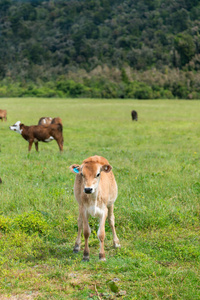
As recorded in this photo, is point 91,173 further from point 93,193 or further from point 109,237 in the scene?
point 109,237

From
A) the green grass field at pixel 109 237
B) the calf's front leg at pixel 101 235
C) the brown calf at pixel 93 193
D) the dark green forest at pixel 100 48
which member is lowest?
the green grass field at pixel 109 237

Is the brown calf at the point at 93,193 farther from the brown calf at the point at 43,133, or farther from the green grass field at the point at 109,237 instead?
the brown calf at the point at 43,133

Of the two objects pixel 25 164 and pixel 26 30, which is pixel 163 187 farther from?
pixel 26 30

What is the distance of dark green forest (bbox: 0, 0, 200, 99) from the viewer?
259 feet

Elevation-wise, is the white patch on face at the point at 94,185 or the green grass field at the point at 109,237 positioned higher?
the white patch on face at the point at 94,185

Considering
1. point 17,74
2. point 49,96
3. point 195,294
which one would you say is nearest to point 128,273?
point 195,294

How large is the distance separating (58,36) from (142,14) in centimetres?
2752

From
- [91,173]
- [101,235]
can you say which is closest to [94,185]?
[91,173]

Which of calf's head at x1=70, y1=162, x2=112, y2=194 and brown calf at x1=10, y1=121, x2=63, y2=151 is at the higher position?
calf's head at x1=70, y1=162, x2=112, y2=194

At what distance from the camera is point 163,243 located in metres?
5.93

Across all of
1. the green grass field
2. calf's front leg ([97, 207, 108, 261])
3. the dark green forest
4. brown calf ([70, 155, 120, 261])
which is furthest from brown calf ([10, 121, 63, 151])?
the dark green forest

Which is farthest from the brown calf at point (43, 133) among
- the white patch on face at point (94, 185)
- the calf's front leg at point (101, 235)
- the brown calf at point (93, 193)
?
the white patch on face at point (94, 185)

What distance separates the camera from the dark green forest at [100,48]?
79075mm

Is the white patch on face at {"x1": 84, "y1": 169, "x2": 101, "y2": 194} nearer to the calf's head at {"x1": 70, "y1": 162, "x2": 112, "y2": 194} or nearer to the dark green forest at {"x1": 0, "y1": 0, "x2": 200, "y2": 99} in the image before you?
the calf's head at {"x1": 70, "y1": 162, "x2": 112, "y2": 194}
